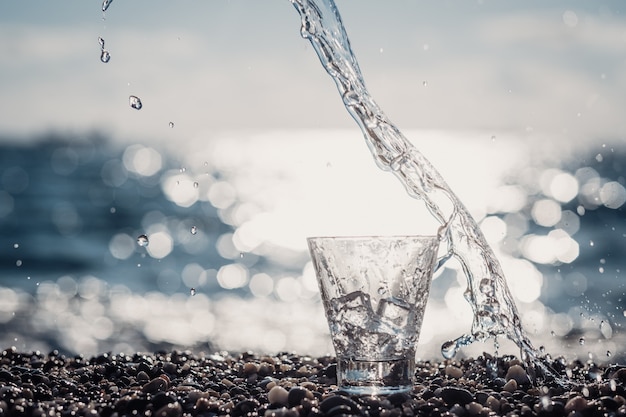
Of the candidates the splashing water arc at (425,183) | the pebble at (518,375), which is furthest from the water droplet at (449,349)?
the pebble at (518,375)

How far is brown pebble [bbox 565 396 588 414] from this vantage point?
291 centimetres

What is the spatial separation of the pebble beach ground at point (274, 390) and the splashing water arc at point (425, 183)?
183mm

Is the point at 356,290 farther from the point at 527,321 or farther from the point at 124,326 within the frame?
the point at 527,321

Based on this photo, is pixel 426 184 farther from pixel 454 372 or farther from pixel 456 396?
pixel 456 396

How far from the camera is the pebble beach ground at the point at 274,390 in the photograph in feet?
9.59

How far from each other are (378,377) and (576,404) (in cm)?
69

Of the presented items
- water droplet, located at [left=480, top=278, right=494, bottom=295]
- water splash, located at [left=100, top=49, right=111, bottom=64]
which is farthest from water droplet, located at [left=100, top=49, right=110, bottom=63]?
water droplet, located at [left=480, top=278, right=494, bottom=295]

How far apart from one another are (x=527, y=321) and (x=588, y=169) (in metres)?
23.6

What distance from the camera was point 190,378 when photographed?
3680 millimetres

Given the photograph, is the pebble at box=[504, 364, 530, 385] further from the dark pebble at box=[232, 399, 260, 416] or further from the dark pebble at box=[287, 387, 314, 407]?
the dark pebble at box=[232, 399, 260, 416]

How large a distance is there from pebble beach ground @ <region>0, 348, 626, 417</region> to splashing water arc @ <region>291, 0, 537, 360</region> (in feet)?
0.60

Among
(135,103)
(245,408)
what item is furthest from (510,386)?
(135,103)

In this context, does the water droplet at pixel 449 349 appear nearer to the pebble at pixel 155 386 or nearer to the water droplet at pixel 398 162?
the water droplet at pixel 398 162

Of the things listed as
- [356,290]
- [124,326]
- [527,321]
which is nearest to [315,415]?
[356,290]
